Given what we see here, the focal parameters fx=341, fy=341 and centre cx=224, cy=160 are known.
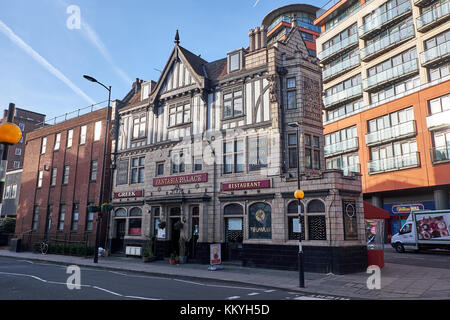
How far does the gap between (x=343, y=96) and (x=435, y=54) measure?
459 inches

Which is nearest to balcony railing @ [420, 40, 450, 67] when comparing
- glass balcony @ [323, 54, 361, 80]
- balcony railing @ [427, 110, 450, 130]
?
balcony railing @ [427, 110, 450, 130]

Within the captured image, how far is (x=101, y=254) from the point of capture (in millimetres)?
25062

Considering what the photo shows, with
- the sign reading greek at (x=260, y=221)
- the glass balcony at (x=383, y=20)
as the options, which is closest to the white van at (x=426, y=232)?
the sign reading greek at (x=260, y=221)

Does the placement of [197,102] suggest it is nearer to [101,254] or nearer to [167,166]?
[167,166]

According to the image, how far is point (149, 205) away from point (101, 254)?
221 inches

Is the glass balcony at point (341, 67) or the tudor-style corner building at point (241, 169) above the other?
the glass balcony at point (341, 67)

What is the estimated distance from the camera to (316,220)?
1683 centimetres

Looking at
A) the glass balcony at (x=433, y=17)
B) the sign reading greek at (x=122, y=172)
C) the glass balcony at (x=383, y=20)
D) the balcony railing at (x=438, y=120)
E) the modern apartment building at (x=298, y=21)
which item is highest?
the modern apartment building at (x=298, y=21)

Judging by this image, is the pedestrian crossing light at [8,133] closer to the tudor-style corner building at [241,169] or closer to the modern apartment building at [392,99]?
the tudor-style corner building at [241,169]

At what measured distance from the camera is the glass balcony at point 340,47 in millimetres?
39750

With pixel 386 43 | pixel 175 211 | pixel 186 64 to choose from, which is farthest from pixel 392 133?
pixel 175 211

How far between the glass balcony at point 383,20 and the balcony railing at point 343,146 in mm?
11662
